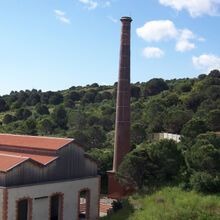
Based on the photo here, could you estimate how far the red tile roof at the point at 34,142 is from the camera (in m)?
23.4

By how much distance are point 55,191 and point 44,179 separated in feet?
3.85

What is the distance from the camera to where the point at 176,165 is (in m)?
27.4

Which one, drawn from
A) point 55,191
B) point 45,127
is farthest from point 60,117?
point 55,191

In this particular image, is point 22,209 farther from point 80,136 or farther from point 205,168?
point 80,136

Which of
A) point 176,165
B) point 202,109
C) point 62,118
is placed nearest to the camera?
point 176,165

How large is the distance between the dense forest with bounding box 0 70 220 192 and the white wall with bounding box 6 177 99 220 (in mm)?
4002

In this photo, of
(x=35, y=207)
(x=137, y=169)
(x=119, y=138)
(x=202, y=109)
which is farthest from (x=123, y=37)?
(x=202, y=109)

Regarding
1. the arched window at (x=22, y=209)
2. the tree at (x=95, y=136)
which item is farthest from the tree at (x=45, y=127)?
the arched window at (x=22, y=209)

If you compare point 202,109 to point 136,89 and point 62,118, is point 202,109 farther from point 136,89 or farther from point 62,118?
point 136,89

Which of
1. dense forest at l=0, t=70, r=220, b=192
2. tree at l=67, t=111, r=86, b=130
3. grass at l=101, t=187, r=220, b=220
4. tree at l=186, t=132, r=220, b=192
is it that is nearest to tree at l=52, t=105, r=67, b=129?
dense forest at l=0, t=70, r=220, b=192

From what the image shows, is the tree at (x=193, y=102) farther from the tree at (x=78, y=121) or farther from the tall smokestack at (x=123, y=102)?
the tall smokestack at (x=123, y=102)

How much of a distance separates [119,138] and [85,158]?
702cm

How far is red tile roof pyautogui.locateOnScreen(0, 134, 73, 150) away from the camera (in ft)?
76.8

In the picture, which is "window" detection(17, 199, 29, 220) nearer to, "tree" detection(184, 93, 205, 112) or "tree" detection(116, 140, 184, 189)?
"tree" detection(116, 140, 184, 189)
